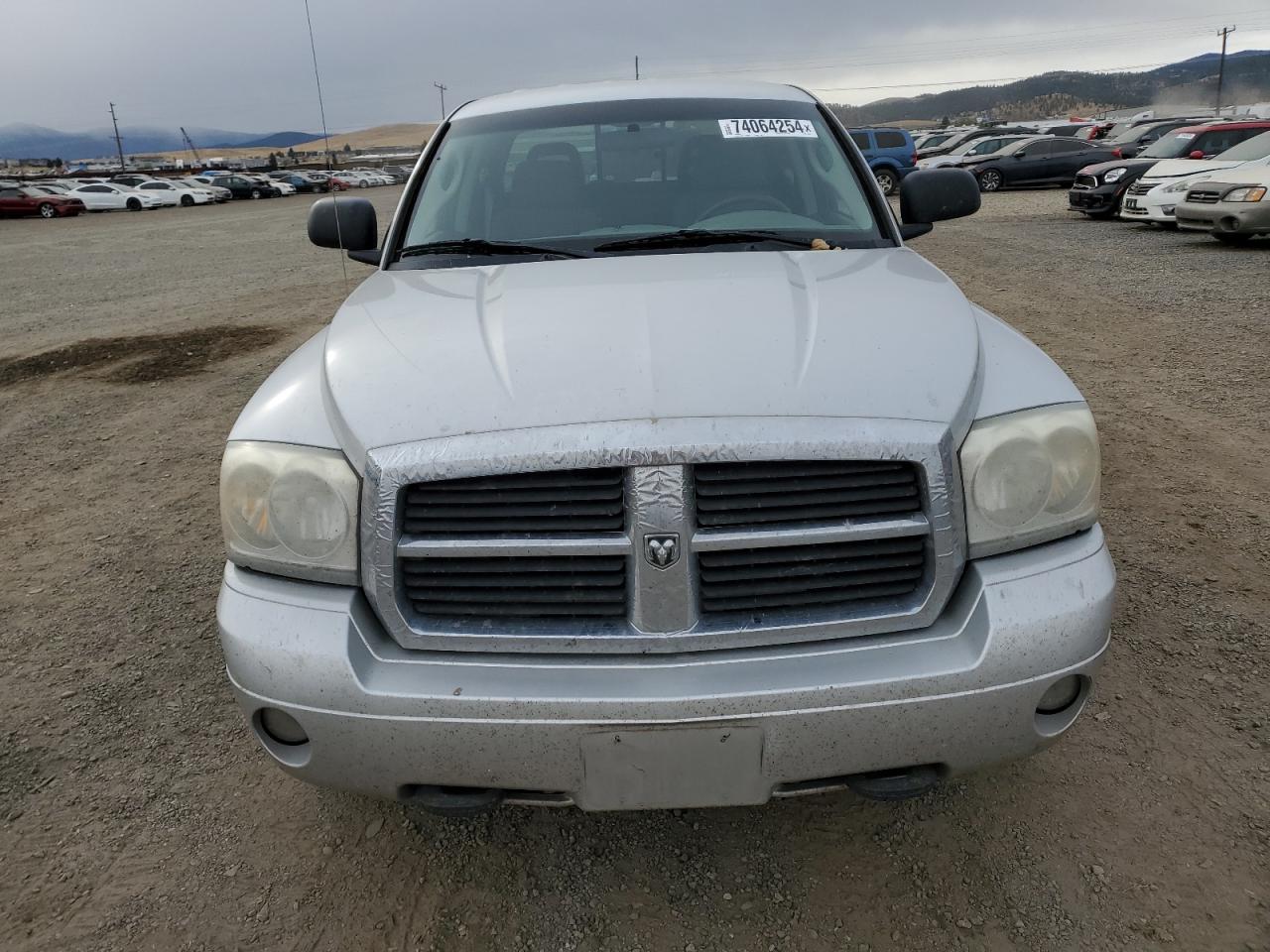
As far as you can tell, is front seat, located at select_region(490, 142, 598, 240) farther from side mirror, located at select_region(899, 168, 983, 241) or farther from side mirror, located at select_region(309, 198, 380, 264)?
side mirror, located at select_region(899, 168, 983, 241)

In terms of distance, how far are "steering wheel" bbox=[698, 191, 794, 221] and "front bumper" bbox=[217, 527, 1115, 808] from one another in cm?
162

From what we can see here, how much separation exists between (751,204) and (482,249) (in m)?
0.92

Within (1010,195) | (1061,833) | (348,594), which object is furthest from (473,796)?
(1010,195)

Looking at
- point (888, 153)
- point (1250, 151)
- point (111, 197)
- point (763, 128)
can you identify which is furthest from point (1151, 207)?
point (111, 197)

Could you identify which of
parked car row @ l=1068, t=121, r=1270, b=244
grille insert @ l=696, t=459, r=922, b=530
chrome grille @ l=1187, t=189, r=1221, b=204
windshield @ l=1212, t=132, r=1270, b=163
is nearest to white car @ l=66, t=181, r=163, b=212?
parked car row @ l=1068, t=121, r=1270, b=244

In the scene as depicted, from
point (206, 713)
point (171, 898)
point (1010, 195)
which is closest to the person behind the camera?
point (171, 898)

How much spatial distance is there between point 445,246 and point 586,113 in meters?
0.82

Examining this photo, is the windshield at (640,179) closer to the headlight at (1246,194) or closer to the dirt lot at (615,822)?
the dirt lot at (615,822)

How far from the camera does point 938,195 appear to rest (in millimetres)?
3402

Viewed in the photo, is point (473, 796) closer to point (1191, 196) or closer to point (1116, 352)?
point (1116, 352)

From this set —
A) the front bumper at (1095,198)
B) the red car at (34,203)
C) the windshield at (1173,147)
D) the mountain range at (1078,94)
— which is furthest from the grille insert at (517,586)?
the mountain range at (1078,94)

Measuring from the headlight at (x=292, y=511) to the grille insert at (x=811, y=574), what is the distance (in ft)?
2.39

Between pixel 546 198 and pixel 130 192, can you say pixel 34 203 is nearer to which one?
pixel 130 192

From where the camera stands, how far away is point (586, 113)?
325cm
